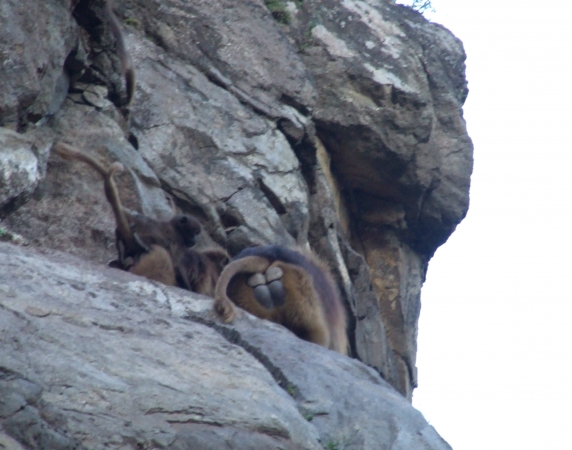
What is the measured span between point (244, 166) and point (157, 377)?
5404 millimetres

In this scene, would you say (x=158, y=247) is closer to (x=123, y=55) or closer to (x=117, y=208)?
(x=117, y=208)

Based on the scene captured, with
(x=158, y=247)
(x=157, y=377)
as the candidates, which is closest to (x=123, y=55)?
(x=158, y=247)

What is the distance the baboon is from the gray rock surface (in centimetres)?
307

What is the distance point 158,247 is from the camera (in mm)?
7566

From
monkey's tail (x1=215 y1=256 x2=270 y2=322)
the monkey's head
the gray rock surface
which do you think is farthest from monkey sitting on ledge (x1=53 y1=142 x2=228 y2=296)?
the gray rock surface

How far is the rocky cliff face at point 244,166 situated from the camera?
4910 mm

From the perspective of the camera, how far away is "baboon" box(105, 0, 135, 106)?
341 inches

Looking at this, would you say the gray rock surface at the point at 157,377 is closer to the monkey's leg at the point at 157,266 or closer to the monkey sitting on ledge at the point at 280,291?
A: the monkey sitting on ledge at the point at 280,291

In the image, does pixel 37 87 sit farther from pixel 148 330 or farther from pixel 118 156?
pixel 148 330

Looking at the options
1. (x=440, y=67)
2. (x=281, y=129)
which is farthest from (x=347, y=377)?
(x=440, y=67)

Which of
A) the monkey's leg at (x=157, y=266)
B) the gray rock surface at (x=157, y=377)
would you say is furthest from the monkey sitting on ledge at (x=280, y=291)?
the gray rock surface at (x=157, y=377)

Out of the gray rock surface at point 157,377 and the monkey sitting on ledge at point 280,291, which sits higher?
the monkey sitting on ledge at point 280,291

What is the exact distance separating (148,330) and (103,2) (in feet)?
14.3

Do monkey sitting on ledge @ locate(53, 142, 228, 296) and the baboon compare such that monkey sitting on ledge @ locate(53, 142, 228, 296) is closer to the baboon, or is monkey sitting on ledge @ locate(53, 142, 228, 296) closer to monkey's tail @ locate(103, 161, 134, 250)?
monkey's tail @ locate(103, 161, 134, 250)
